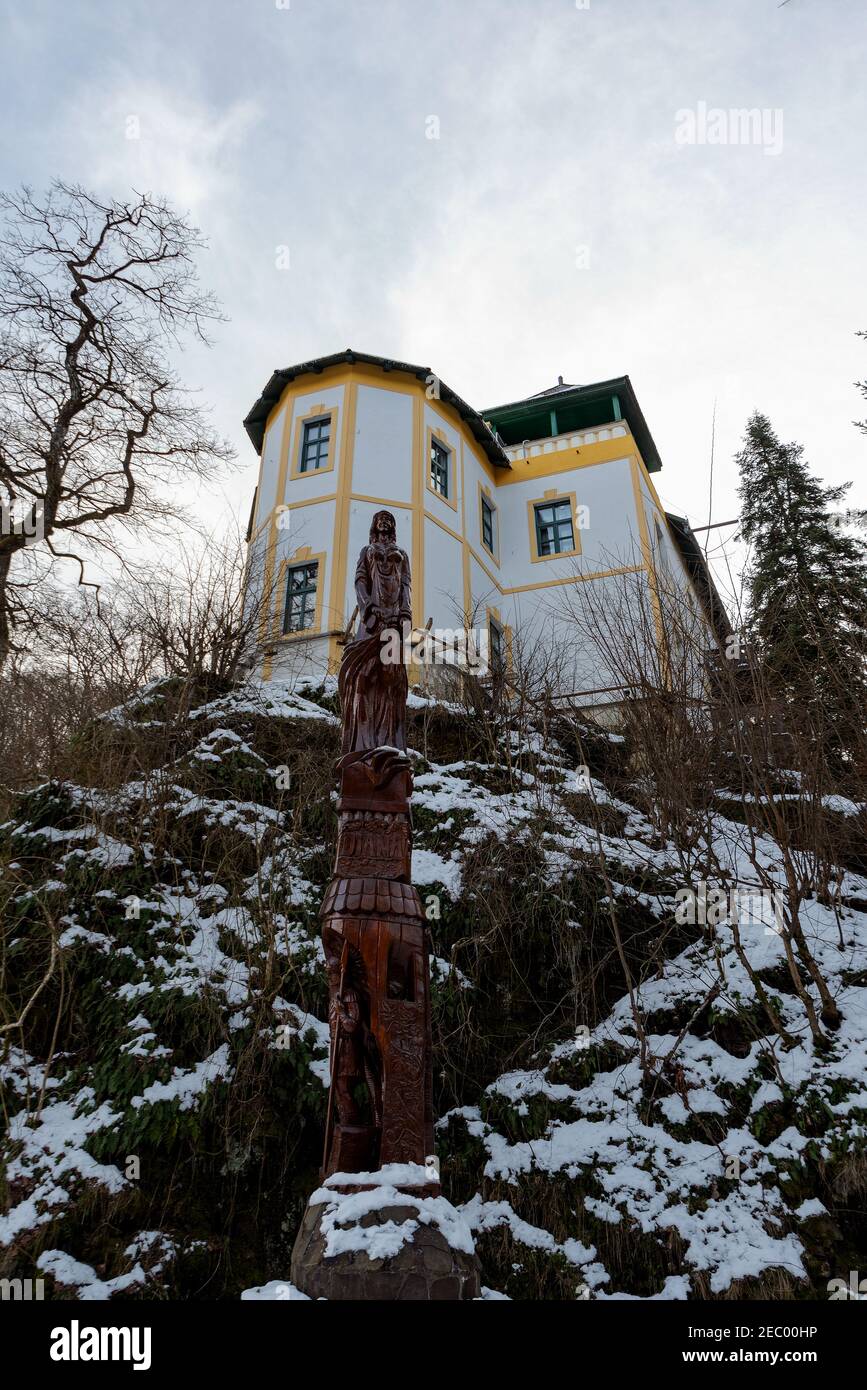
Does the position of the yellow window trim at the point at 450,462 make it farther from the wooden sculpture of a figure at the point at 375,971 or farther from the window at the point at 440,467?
the wooden sculpture of a figure at the point at 375,971

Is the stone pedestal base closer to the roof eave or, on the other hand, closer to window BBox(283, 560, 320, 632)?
window BBox(283, 560, 320, 632)

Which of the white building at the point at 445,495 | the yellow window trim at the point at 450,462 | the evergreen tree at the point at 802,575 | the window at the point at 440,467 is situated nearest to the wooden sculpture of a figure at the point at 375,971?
the evergreen tree at the point at 802,575

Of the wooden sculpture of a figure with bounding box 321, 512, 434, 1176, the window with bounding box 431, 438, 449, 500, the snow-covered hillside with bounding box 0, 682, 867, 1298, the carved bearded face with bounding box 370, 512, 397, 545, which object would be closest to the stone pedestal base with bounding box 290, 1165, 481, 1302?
the wooden sculpture of a figure with bounding box 321, 512, 434, 1176

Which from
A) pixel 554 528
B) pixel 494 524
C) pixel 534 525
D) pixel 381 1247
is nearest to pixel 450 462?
pixel 494 524

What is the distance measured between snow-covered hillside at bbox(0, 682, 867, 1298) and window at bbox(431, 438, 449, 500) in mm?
11440

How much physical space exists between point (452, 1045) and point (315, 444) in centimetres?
1540

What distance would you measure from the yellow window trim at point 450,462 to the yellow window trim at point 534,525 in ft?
8.77

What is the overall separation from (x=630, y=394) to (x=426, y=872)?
17.9m

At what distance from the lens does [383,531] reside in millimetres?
6426

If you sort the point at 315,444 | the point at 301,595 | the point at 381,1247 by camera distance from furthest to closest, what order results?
the point at 315,444, the point at 301,595, the point at 381,1247

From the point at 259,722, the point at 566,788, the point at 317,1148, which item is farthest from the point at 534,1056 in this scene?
the point at 259,722

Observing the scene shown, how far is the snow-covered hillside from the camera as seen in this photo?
5.90 meters

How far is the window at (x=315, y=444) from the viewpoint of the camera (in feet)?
63.2

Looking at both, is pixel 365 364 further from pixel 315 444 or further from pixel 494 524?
pixel 494 524
